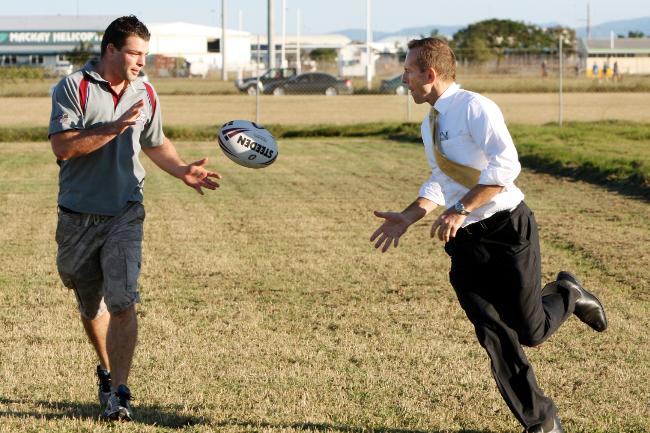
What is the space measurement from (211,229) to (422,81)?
8103 millimetres

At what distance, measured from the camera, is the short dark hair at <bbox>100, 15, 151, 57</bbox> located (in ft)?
17.9

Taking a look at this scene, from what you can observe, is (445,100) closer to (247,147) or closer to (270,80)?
(247,147)

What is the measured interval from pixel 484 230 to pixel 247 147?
2284 millimetres

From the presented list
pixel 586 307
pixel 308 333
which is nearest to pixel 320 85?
pixel 308 333

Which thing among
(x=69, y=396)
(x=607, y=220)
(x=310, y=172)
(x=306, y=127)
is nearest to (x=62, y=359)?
(x=69, y=396)

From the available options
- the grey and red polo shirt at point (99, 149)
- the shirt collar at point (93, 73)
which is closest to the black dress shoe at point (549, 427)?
the grey and red polo shirt at point (99, 149)

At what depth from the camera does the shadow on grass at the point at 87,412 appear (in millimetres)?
5625

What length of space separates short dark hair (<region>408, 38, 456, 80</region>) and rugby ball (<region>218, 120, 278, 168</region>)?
6.76 ft

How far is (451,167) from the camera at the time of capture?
521 centimetres

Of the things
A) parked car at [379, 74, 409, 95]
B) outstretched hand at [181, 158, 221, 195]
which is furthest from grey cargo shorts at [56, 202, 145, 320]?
parked car at [379, 74, 409, 95]

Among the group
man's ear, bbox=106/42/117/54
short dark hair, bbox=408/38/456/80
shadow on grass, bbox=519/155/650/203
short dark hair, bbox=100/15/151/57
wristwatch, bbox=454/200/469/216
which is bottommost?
shadow on grass, bbox=519/155/650/203

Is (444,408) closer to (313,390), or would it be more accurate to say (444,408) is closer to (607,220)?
(313,390)

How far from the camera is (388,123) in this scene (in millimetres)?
31016

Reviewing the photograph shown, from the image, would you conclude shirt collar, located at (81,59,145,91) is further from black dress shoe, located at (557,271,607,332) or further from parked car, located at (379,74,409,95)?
parked car, located at (379,74,409,95)
